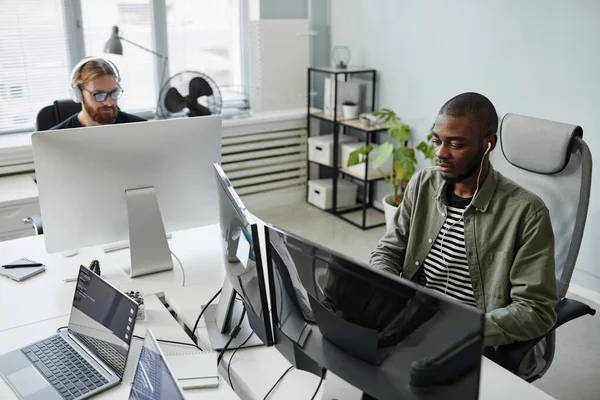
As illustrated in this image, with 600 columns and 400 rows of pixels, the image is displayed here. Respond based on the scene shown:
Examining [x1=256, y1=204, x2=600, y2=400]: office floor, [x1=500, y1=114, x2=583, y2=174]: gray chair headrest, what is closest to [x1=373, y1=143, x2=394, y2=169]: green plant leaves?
[x1=256, y1=204, x2=600, y2=400]: office floor

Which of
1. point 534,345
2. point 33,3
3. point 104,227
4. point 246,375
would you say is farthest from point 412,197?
point 33,3

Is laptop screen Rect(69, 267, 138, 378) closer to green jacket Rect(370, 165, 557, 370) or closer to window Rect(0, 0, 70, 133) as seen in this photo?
green jacket Rect(370, 165, 557, 370)

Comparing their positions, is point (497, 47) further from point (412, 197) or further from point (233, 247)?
point (233, 247)

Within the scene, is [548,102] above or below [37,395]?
above

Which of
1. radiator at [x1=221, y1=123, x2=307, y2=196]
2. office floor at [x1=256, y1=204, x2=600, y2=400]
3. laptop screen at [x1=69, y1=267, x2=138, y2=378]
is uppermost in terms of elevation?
laptop screen at [x1=69, y1=267, x2=138, y2=378]

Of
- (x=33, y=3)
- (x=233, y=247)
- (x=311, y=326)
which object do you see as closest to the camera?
(x=311, y=326)

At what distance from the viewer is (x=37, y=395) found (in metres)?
1.45

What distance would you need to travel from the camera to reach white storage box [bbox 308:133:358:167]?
4.38 meters

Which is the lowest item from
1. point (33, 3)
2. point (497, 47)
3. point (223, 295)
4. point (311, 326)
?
point (223, 295)

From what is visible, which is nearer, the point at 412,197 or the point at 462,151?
the point at 462,151

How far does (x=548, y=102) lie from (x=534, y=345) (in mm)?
1875

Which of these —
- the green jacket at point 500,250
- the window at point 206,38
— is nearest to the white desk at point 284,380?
the green jacket at point 500,250

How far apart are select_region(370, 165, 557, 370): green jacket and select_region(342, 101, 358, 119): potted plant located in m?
2.34

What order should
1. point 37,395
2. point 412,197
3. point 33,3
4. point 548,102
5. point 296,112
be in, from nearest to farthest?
point 37,395 → point 412,197 → point 548,102 → point 33,3 → point 296,112
